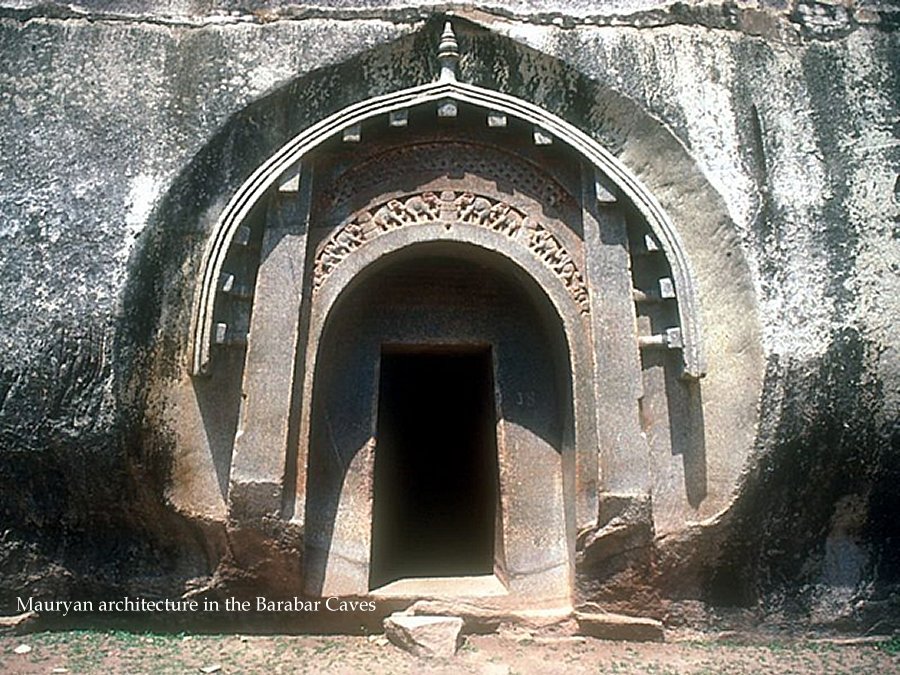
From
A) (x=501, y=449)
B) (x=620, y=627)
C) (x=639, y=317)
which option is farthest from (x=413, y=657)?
(x=639, y=317)

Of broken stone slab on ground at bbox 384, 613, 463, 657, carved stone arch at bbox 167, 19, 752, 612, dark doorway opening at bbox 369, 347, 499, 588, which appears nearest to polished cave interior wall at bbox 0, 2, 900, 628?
carved stone arch at bbox 167, 19, 752, 612

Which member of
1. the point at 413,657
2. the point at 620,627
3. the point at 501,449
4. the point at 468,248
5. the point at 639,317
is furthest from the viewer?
the point at 501,449

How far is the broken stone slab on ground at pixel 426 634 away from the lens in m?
4.23

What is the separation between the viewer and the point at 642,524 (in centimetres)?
438

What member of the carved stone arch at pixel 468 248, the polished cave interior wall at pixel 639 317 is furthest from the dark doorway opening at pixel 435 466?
the polished cave interior wall at pixel 639 317

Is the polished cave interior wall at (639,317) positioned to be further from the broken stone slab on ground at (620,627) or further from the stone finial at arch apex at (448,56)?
the stone finial at arch apex at (448,56)

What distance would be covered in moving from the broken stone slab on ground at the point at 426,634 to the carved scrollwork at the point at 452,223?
1.98m

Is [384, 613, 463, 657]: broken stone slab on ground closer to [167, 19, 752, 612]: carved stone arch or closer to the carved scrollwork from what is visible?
[167, 19, 752, 612]: carved stone arch

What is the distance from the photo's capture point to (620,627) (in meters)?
4.50

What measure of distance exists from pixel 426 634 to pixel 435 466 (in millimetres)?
3220

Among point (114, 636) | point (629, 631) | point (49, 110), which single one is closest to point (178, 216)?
point (49, 110)

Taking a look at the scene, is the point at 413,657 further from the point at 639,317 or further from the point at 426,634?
the point at 639,317

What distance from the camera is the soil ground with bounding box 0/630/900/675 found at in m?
4.07

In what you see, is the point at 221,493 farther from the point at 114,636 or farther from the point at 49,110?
the point at 49,110
